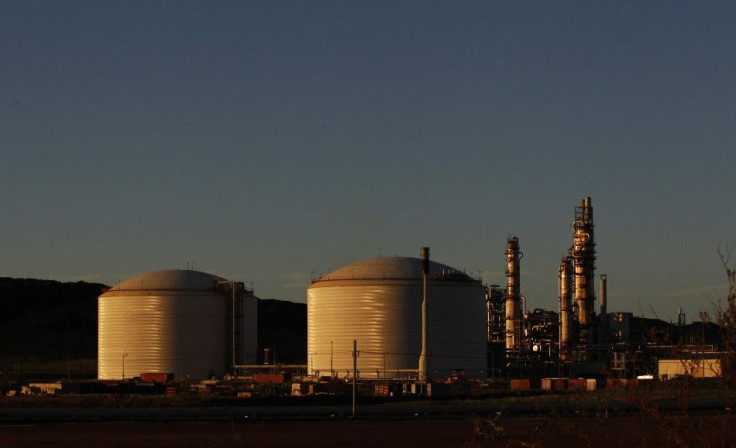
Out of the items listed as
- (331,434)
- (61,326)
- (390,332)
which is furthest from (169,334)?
(61,326)

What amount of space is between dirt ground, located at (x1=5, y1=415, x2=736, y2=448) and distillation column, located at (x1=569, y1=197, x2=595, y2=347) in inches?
1767

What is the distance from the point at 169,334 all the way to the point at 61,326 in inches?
3538

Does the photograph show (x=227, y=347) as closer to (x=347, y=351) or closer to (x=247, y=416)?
(x=347, y=351)

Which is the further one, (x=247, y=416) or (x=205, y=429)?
(x=247, y=416)

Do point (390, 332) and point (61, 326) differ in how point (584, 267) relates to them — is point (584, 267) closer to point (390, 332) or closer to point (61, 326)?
point (390, 332)

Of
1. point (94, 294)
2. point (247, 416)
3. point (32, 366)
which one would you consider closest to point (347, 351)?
point (247, 416)

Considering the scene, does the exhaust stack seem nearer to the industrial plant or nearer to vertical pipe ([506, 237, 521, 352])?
the industrial plant

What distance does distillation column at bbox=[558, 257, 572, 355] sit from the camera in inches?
3393

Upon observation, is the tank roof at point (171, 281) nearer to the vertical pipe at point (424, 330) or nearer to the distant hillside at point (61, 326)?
the vertical pipe at point (424, 330)

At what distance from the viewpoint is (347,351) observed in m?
77.4

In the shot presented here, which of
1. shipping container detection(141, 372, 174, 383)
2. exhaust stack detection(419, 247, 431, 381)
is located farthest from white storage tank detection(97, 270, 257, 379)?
exhaust stack detection(419, 247, 431, 381)

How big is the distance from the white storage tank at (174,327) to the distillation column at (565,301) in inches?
931

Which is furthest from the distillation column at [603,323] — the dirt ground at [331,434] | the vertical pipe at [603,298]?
the dirt ground at [331,434]

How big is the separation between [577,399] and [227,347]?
36.1 metres
